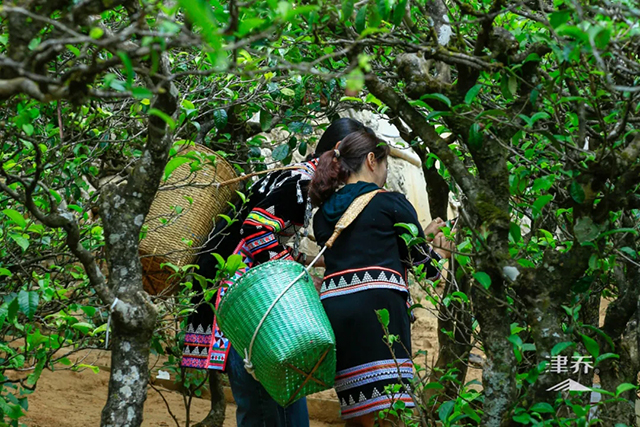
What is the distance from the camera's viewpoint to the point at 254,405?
3.31m

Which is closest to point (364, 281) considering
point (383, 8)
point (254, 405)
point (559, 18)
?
point (254, 405)

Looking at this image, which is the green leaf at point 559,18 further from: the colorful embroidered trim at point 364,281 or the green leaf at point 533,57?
the colorful embroidered trim at point 364,281

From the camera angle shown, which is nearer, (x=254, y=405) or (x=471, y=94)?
(x=471, y=94)

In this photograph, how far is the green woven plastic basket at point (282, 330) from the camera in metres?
2.72

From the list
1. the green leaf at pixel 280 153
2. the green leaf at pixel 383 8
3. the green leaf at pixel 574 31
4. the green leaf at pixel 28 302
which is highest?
the green leaf at pixel 280 153

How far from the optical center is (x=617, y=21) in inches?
67.7

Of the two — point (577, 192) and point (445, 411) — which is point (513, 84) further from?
point (445, 411)

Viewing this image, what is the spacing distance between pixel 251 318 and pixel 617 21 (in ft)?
5.54

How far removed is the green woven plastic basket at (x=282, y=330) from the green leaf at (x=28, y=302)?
729 mm

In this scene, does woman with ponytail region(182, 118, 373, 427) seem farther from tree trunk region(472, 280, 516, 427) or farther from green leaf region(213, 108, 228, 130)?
tree trunk region(472, 280, 516, 427)

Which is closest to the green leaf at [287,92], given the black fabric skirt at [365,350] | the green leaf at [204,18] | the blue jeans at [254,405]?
the black fabric skirt at [365,350]

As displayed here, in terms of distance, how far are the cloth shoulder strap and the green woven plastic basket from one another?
1.27 ft

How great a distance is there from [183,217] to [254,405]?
99 cm

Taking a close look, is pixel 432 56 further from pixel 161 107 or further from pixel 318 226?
pixel 318 226
